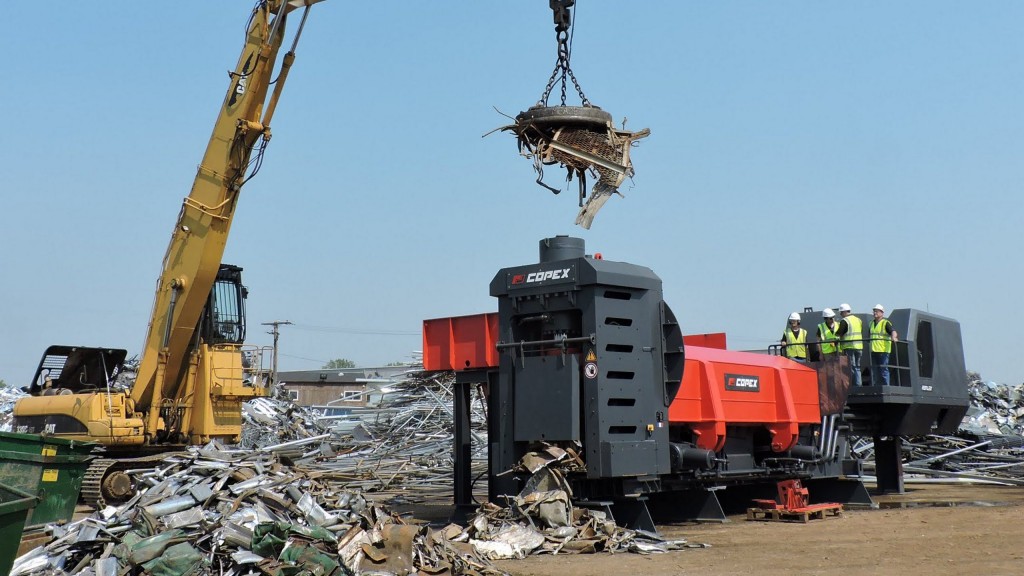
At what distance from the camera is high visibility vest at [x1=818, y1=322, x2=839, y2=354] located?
17484mm

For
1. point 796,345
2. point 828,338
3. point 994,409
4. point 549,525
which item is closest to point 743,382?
point 796,345

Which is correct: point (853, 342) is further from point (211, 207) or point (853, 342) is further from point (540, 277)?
point (211, 207)

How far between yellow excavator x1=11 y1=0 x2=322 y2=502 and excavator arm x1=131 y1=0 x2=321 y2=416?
0.6 inches

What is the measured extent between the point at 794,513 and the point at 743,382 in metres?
1.93

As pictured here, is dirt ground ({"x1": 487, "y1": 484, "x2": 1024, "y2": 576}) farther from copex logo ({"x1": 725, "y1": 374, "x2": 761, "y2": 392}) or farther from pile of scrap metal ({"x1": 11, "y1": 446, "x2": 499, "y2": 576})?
copex logo ({"x1": 725, "y1": 374, "x2": 761, "y2": 392})

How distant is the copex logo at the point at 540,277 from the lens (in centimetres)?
1248

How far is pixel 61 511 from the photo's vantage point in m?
14.0

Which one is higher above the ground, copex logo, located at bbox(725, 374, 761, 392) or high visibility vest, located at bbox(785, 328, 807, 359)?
high visibility vest, located at bbox(785, 328, 807, 359)

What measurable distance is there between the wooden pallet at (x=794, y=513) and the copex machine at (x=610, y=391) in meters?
0.50

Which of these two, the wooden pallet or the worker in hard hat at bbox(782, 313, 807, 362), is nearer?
the wooden pallet

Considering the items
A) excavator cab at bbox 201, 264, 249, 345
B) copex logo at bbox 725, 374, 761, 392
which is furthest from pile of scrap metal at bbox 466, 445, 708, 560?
excavator cab at bbox 201, 264, 249, 345

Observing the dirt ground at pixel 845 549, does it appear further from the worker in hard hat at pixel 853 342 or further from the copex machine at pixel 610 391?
the worker in hard hat at pixel 853 342

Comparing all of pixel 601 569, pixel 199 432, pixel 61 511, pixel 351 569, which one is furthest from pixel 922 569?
pixel 199 432

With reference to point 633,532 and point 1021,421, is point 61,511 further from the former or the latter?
point 1021,421
